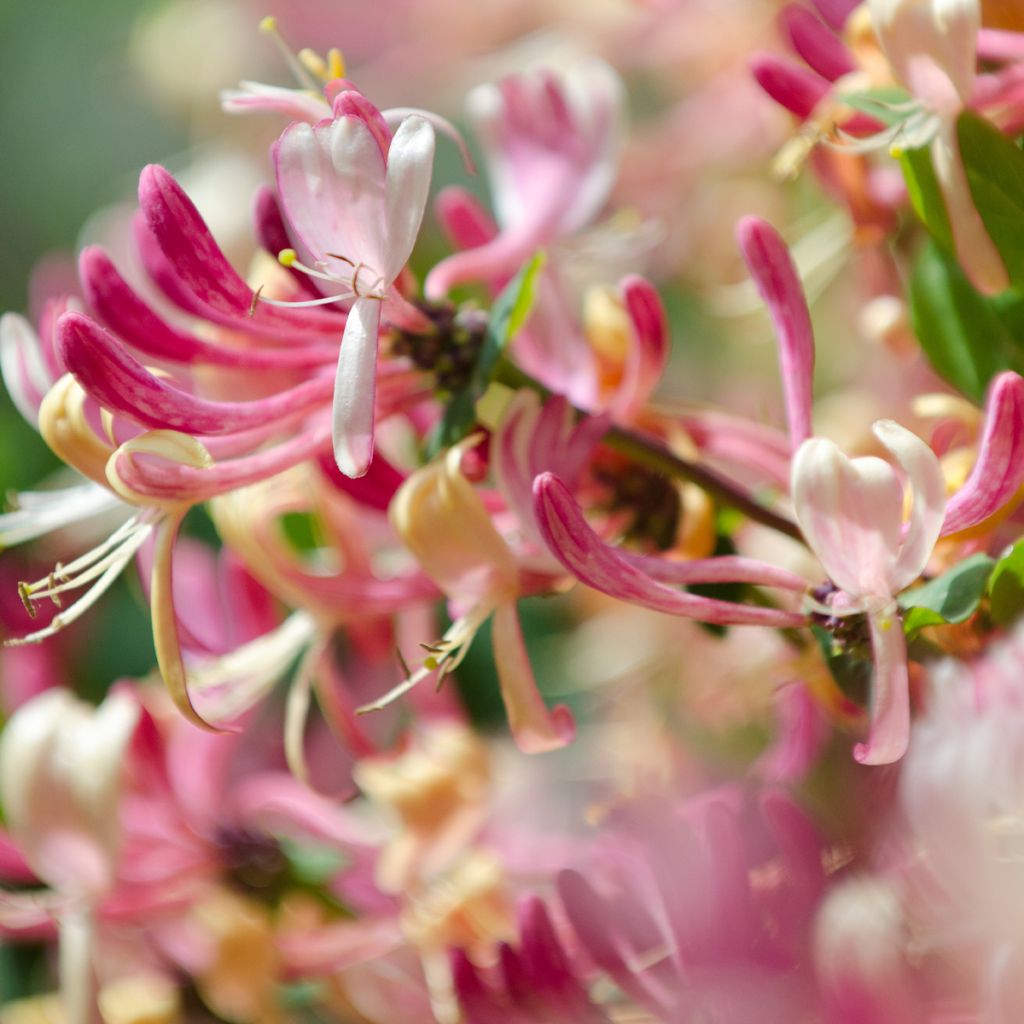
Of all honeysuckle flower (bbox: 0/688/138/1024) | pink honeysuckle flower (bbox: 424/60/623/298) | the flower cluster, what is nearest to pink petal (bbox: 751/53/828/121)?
the flower cluster

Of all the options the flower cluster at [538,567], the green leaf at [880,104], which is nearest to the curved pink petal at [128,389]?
the flower cluster at [538,567]

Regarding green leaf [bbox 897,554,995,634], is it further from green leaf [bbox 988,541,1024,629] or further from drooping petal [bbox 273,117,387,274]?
drooping petal [bbox 273,117,387,274]

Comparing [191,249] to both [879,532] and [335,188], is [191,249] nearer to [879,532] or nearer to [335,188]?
[335,188]

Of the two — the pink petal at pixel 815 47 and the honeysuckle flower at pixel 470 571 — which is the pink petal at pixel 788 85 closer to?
the pink petal at pixel 815 47

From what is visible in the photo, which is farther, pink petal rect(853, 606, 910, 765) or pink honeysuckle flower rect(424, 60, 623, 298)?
pink honeysuckle flower rect(424, 60, 623, 298)

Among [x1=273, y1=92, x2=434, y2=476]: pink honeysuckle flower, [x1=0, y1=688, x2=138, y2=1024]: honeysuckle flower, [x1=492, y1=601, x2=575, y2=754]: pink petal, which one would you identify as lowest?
[x1=0, y1=688, x2=138, y2=1024]: honeysuckle flower

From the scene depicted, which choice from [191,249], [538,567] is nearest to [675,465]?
[538,567]

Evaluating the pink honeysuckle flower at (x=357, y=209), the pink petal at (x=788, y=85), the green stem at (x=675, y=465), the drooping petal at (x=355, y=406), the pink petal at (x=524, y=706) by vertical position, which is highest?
the pink honeysuckle flower at (x=357, y=209)
